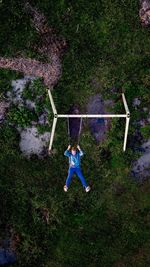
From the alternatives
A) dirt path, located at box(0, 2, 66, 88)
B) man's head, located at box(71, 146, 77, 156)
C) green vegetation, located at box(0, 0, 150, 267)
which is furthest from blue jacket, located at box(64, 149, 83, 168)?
dirt path, located at box(0, 2, 66, 88)

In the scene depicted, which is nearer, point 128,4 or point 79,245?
point 128,4

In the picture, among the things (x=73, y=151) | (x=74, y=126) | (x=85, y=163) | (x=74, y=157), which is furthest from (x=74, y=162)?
(x=74, y=126)

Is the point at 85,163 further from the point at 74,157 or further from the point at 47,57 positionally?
the point at 47,57

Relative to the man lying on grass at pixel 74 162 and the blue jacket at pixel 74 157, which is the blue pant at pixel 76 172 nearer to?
the man lying on grass at pixel 74 162

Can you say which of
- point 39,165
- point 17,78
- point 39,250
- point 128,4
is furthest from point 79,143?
point 128,4

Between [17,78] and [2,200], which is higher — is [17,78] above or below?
above

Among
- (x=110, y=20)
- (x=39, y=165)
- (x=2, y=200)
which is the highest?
(x=110, y=20)

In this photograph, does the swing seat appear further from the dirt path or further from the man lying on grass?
the dirt path

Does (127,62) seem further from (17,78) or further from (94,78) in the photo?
(17,78)
